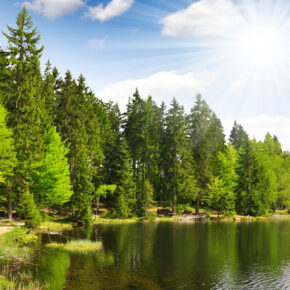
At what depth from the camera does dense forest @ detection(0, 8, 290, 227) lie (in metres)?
44.3

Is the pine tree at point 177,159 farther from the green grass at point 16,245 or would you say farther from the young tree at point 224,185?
the green grass at point 16,245

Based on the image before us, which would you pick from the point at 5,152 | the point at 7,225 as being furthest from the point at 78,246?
the point at 5,152

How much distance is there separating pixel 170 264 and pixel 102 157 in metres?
45.0

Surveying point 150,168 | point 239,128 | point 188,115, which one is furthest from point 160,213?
point 239,128

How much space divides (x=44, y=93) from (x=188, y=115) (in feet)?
127

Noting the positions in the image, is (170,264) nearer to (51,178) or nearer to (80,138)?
(51,178)

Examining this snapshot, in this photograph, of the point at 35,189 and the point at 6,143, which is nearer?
the point at 6,143

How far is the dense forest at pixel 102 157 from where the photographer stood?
4431cm

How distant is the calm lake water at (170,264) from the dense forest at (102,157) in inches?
431

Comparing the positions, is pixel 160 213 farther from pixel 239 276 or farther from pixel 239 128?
pixel 239 128

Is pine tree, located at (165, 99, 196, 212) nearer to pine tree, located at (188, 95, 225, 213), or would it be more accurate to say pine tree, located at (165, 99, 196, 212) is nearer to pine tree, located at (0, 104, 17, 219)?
pine tree, located at (188, 95, 225, 213)

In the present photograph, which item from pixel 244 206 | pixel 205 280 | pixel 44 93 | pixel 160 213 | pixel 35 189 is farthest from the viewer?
pixel 244 206

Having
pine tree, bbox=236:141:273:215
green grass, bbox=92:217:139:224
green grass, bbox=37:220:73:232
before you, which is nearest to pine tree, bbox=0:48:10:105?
green grass, bbox=37:220:73:232

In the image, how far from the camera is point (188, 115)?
80438 millimetres
